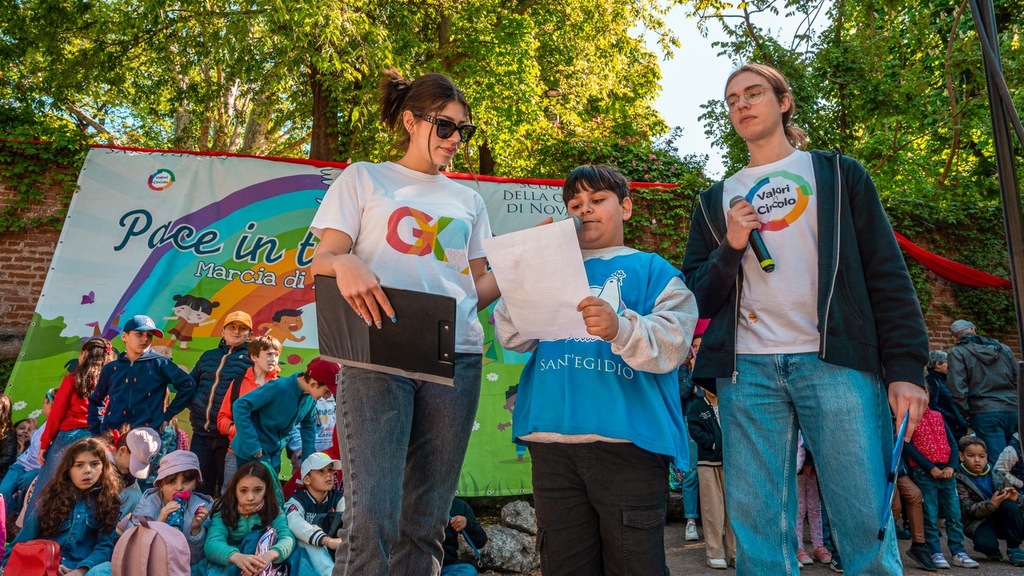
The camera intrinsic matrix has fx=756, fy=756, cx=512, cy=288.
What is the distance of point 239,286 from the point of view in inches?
270

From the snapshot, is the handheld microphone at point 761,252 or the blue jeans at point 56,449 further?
the blue jeans at point 56,449

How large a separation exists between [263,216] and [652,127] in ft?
29.1

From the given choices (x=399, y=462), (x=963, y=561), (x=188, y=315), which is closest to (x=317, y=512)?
(x=188, y=315)

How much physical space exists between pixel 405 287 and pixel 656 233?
6782 millimetres

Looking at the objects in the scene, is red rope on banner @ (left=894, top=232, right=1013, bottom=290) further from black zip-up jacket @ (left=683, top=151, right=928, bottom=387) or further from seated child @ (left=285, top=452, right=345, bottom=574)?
black zip-up jacket @ (left=683, top=151, right=928, bottom=387)

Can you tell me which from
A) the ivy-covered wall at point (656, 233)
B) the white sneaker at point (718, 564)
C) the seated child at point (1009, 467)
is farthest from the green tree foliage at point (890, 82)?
the white sneaker at point (718, 564)

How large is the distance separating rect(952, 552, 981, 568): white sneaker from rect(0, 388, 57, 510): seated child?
258 inches

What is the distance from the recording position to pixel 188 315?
665 centimetres

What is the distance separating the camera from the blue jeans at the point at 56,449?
196 inches

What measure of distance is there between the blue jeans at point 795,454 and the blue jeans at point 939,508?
4198mm

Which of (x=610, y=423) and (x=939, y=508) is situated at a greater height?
(x=610, y=423)

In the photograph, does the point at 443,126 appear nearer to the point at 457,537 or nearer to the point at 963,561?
the point at 457,537

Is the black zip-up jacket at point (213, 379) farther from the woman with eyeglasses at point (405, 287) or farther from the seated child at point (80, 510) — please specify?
the woman with eyeglasses at point (405, 287)

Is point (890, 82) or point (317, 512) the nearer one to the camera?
point (317, 512)
